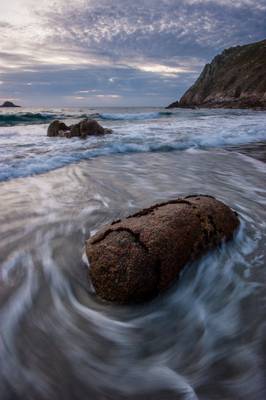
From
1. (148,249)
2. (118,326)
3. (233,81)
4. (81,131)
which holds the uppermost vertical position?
(233,81)

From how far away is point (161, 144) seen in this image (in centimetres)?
978

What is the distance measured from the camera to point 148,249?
235cm

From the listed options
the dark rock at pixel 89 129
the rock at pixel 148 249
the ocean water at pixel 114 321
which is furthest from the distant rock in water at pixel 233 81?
the rock at pixel 148 249

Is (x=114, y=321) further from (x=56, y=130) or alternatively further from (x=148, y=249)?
(x=56, y=130)

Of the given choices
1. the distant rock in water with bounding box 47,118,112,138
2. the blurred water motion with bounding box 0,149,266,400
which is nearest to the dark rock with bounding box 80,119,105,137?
the distant rock in water with bounding box 47,118,112,138

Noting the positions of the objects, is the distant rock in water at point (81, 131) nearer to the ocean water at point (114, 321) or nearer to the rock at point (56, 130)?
the rock at point (56, 130)

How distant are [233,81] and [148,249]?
5993cm

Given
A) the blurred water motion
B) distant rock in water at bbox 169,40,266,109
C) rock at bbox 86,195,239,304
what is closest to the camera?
the blurred water motion

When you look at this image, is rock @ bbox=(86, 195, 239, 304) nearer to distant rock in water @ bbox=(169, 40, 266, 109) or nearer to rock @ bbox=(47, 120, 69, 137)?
rock @ bbox=(47, 120, 69, 137)

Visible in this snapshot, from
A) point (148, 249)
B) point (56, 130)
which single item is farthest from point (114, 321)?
point (56, 130)

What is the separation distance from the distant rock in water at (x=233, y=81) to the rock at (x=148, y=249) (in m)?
39.4

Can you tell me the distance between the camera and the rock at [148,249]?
2258 millimetres

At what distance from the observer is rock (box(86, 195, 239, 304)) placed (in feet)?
7.41

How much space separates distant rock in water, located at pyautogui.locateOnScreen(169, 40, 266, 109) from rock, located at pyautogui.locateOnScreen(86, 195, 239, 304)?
3940 centimetres
